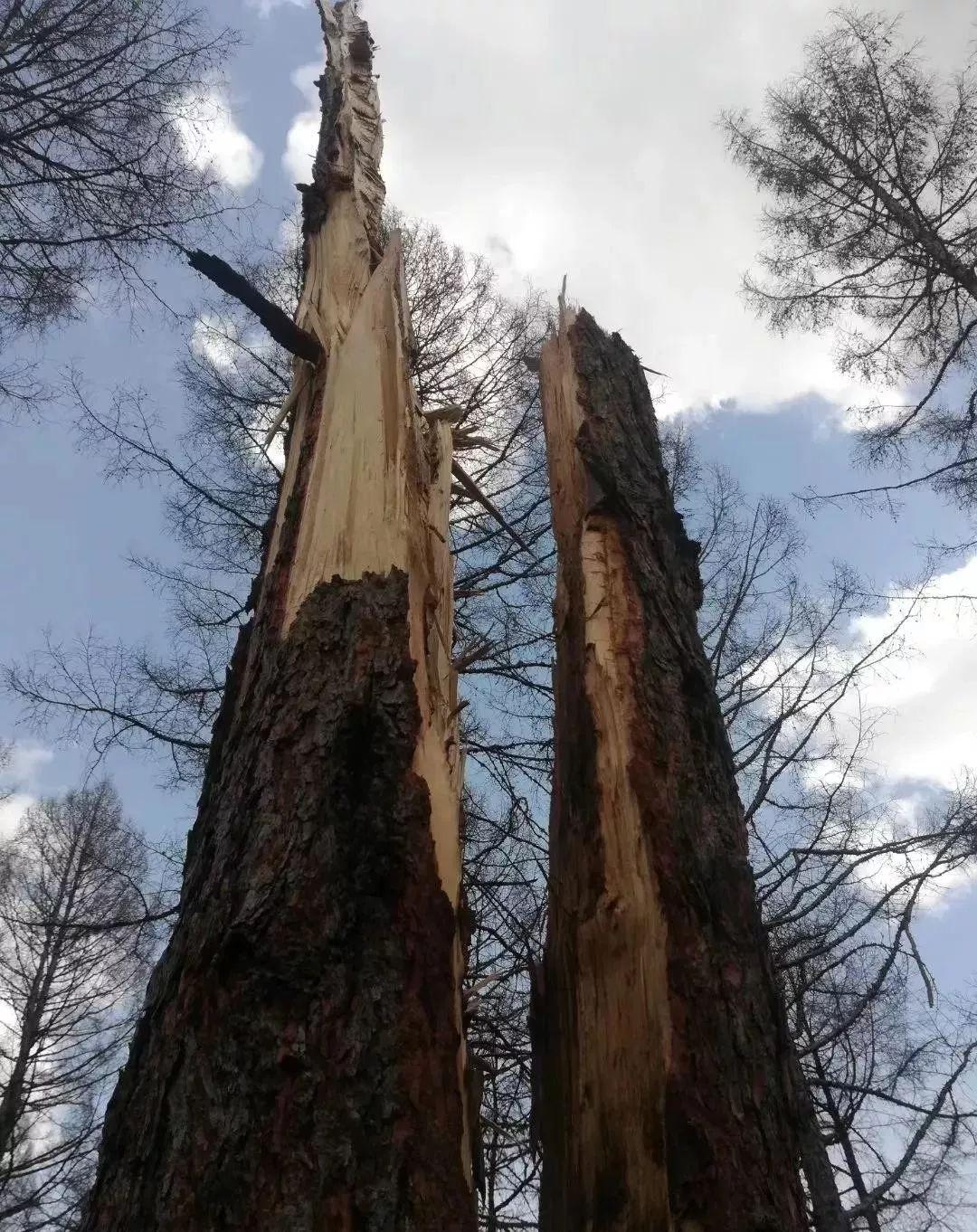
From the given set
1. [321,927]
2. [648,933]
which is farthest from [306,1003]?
[648,933]

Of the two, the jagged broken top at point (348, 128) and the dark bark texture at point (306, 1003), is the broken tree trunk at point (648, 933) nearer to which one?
the dark bark texture at point (306, 1003)

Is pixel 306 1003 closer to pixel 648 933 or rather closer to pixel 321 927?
pixel 321 927

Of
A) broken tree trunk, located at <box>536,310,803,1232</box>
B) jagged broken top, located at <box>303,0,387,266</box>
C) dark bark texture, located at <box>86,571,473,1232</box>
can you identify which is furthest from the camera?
jagged broken top, located at <box>303,0,387,266</box>

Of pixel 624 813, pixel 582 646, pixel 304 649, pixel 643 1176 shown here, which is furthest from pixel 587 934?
pixel 304 649

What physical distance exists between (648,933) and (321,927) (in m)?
0.75

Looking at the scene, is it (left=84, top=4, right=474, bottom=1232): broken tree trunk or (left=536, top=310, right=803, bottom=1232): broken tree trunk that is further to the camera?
(left=536, top=310, right=803, bottom=1232): broken tree trunk

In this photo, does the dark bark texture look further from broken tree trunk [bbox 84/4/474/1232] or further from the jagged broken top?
the jagged broken top

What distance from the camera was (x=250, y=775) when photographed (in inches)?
76.8

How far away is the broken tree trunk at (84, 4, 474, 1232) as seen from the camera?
1354 mm

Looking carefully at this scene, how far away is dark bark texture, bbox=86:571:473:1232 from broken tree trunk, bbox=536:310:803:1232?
401 mm

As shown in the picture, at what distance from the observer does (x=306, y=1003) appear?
5.05 ft

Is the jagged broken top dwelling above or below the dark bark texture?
above

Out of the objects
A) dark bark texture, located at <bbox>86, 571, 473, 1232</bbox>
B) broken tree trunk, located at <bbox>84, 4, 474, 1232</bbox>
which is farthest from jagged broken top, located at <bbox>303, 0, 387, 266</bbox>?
dark bark texture, located at <bbox>86, 571, 473, 1232</bbox>

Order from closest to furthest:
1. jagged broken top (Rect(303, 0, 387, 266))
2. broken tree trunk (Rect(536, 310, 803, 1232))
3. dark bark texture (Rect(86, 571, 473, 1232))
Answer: dark bark texture (Rect(86, 571, 473, 1232)) → broken tree trunk (Rect(536, 310, 803, 1232)) → jagged broken top (Rect(303, 0, 387, 266))
